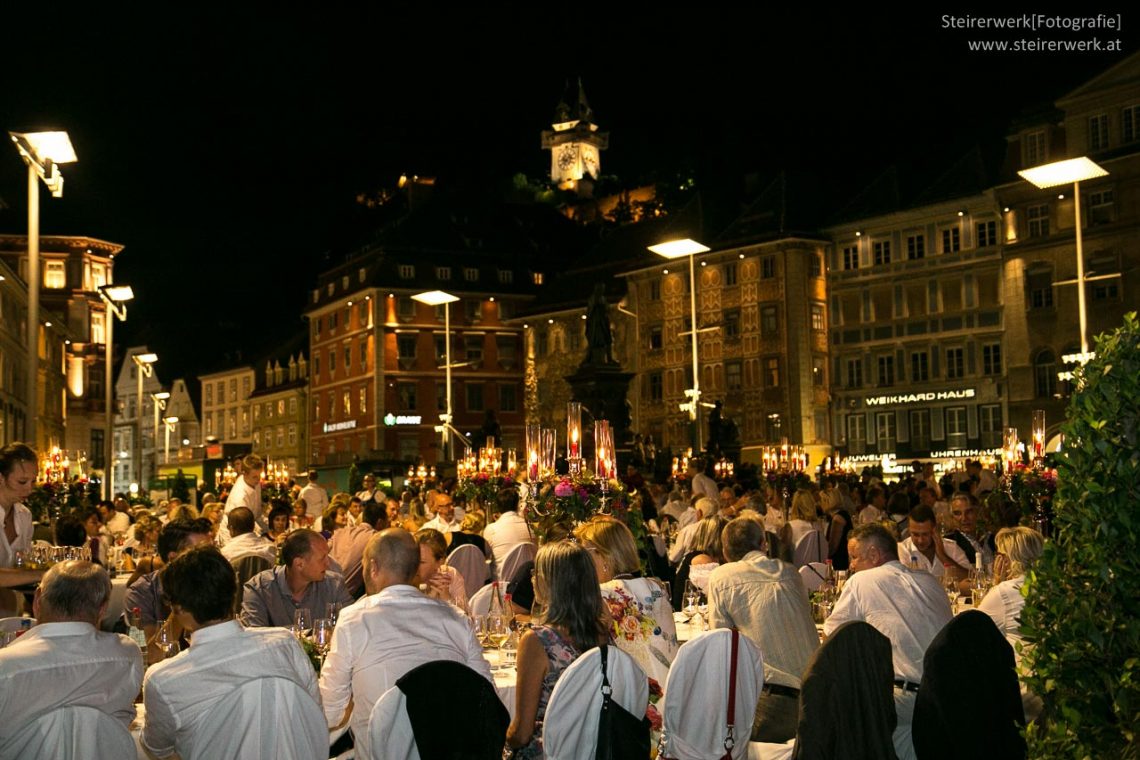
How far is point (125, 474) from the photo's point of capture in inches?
4540

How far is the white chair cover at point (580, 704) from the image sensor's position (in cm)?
582

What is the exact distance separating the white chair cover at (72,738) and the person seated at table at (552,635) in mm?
1664

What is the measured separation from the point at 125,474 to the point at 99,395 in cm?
2846

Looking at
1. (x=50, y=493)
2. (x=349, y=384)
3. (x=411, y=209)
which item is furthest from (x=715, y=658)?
(x=411, y=209)

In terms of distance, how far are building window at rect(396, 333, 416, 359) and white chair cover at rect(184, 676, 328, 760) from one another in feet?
261

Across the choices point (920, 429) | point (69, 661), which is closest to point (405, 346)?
point (920, 429)

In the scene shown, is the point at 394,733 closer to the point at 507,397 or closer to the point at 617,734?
the point at 617,734

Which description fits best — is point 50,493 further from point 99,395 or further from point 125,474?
point 125,474

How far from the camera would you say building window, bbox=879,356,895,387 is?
2382 inches

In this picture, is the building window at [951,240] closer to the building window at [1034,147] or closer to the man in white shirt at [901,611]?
the building window at [1034,147]

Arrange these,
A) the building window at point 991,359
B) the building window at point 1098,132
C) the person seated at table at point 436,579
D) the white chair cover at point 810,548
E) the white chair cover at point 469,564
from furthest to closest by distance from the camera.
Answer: the building window at point 991,359, the building window at point 1098,132, the white chair cover at point 810,548, the white chair cover at point 469,564, the person seated at table at point 436,579

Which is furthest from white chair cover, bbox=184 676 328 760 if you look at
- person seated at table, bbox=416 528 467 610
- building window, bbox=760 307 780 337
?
building window, bbox=760 307 780 337

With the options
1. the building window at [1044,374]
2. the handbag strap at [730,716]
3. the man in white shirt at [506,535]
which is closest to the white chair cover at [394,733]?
the handbag strap at [730,716]

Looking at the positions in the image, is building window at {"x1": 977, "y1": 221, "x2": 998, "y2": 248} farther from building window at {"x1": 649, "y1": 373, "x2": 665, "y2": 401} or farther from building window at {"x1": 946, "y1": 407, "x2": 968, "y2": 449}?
building window at {"x1": 649, "y1": 373, "x2": 665, "y2": 401}
